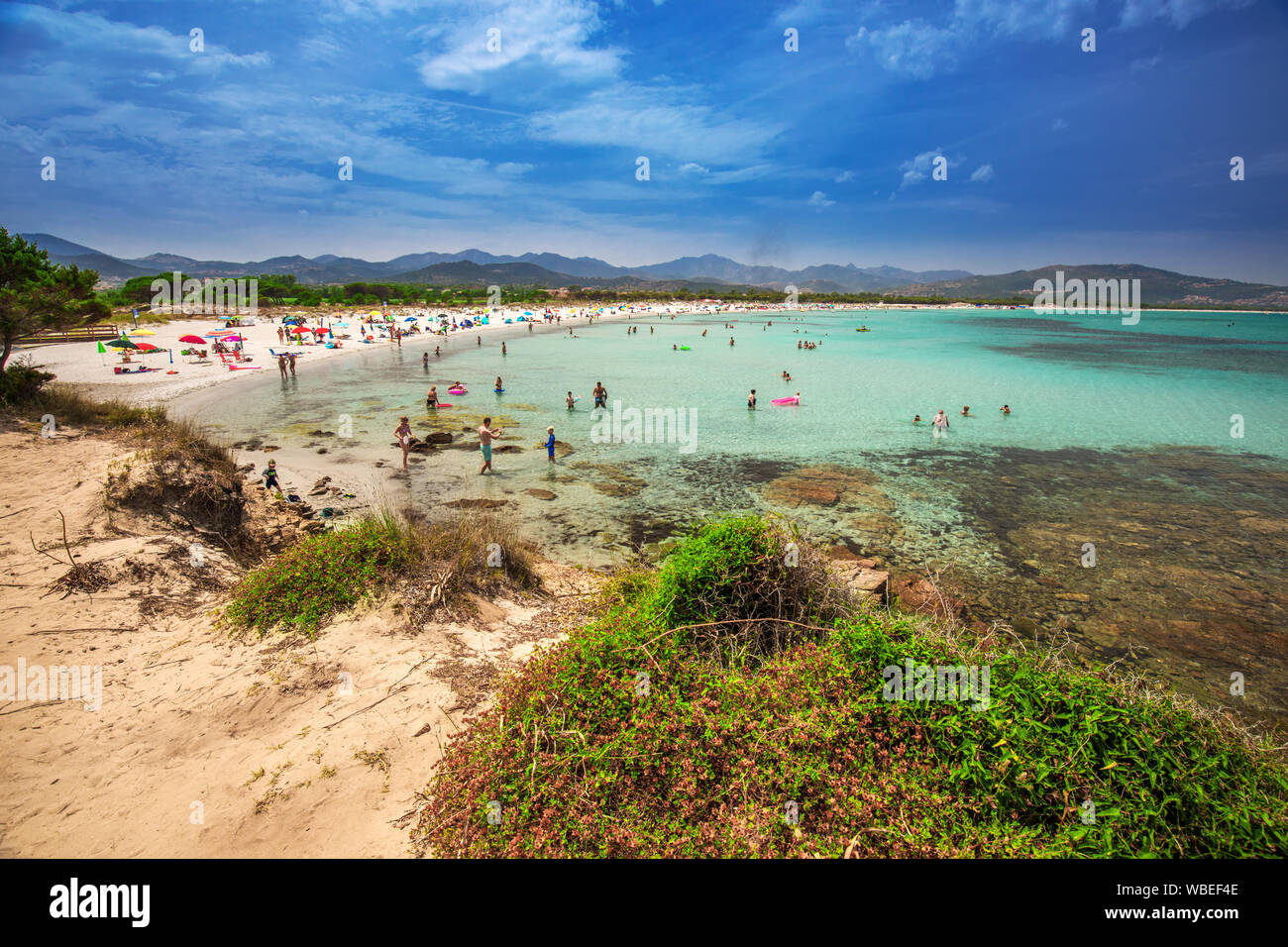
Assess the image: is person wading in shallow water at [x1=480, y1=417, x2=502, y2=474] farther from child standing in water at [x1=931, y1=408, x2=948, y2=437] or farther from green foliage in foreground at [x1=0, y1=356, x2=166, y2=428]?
child standing in water at [x1=931, y1=408, x2=948, y2=437]

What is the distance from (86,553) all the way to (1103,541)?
21.0 metres

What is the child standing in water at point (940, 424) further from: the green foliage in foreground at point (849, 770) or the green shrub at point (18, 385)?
the green shrub at point (18, 385)

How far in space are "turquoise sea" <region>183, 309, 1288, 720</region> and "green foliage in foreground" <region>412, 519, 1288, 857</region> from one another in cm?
623

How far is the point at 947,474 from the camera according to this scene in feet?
62.4

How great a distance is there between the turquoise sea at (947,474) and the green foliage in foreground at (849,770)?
245 inches

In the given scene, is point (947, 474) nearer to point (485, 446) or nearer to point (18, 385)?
point (485, 446)

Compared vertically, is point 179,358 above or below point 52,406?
above

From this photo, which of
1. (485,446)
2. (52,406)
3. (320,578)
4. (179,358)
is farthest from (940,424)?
(179,358)

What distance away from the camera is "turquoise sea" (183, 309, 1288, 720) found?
423 inches

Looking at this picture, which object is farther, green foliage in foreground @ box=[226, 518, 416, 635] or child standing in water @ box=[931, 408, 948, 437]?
child standing in water @ box=[931, 408, 948, 437]

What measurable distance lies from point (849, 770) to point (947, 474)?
17509 millimetres

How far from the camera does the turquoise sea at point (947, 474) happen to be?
1073 cm

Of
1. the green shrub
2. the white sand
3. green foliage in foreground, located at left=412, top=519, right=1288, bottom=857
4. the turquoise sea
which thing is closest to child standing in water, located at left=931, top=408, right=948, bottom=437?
the turquoise sea

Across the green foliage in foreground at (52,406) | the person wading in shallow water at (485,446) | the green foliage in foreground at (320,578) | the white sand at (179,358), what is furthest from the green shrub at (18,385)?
the green foliage in foreground at (320,578)
